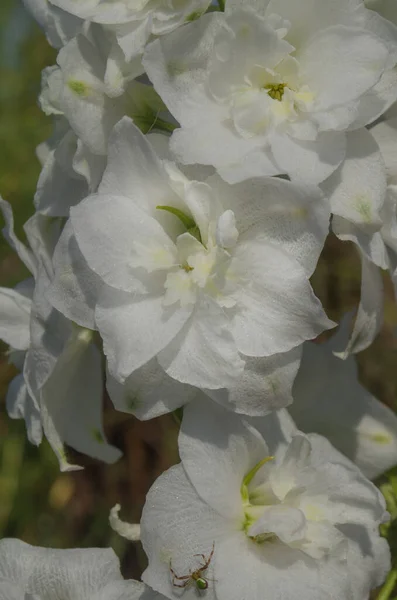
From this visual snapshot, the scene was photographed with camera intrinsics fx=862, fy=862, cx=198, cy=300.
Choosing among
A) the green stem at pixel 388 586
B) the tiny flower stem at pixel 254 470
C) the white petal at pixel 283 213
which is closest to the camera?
the white petal at pixel 283 213

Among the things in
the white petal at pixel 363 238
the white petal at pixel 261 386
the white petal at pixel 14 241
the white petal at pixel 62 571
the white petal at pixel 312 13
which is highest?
the white petal at pixel 312 13

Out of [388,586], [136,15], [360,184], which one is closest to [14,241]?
[136,15]

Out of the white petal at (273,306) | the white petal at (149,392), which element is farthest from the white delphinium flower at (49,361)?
the white petal at (273,306)

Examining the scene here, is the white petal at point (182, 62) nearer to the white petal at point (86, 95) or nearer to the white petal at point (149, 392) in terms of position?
the white petal at point (86, 95)

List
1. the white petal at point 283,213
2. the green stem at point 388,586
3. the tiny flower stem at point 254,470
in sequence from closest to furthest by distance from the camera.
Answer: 1. the white petal at point 283,213
2. the tiny flower stem at point 254,470
3. the green stem at point 388,586

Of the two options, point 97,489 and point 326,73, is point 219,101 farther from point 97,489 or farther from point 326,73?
point 97,489

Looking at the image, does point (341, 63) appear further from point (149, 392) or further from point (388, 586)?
point (388, 586)

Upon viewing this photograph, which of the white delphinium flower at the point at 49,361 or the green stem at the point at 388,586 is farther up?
the white delphinium flower at the point at 49,361
